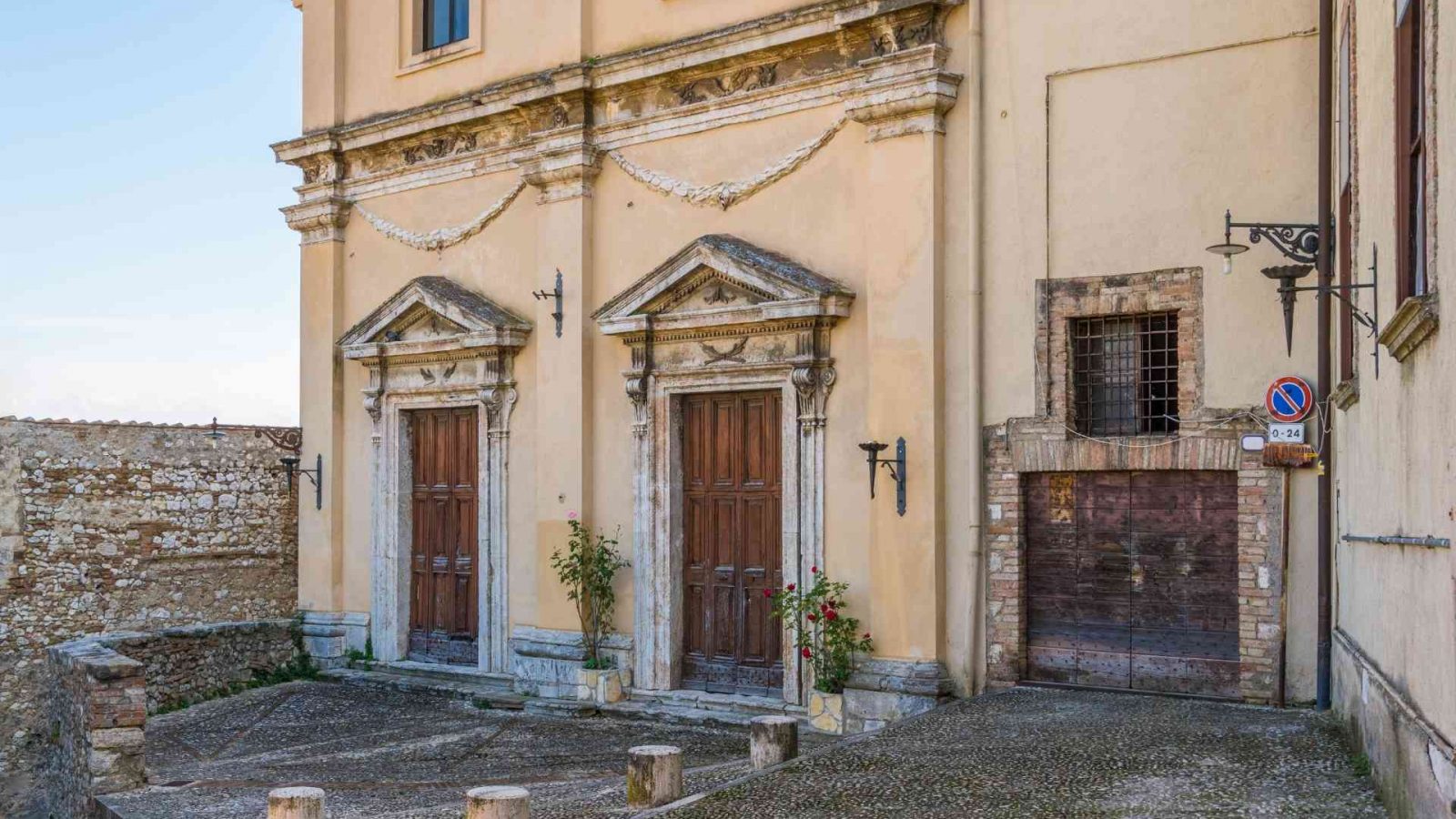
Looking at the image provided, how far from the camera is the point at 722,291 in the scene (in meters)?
12.0

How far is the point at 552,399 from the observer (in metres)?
13.3

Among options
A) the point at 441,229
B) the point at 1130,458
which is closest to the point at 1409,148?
the point at 1130,458

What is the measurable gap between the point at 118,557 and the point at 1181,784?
1187 cm

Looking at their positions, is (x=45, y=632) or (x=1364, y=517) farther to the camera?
(x=45, y=632)

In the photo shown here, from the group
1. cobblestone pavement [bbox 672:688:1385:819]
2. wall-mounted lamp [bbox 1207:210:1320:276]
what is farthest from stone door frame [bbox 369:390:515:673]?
wall-mounted lamp [bbox 1207:210:1320:276]

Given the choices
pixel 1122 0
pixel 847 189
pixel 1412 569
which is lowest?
pixel 1412 569

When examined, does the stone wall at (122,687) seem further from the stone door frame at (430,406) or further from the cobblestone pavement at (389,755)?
the stone door frame at (430,406)

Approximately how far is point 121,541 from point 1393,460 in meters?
13.1

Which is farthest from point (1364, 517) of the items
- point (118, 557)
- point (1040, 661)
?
point (118, 557)

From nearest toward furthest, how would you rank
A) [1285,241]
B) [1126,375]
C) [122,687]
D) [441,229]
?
[1285,241], [1126,375], [122,687], [441,229]

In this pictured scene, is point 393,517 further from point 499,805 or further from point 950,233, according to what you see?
point 499,805

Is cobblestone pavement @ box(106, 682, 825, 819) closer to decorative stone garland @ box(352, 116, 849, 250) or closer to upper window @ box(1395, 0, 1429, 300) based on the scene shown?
decorative stone garland @ box(352, 116, 849, 250)

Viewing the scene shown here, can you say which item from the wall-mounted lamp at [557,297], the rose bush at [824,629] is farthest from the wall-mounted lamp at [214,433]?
the rose bush at [824,629]

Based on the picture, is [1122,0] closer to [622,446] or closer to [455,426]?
[622,446]
